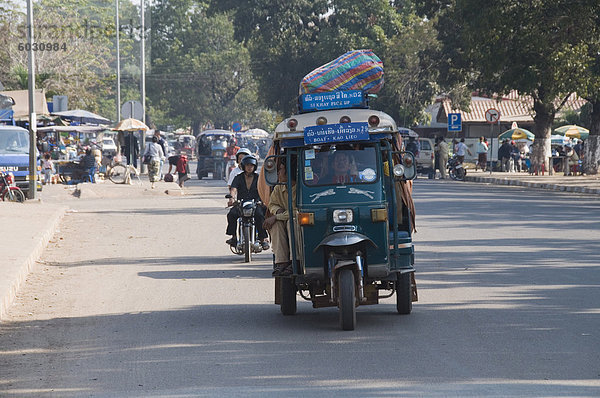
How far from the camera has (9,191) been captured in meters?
25.8

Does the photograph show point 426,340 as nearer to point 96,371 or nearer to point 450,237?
point 96,371

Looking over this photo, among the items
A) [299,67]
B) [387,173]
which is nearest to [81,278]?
[387,173]

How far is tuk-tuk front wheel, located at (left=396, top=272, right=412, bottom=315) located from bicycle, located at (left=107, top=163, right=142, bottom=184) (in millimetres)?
26248


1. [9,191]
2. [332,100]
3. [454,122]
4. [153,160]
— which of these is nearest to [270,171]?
[332,100]

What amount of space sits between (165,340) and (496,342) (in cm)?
271

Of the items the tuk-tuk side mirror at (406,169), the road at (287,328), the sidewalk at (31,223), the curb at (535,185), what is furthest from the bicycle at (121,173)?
the tuk-tuk side mirror at (406,169)

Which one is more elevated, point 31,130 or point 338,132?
point 31,130

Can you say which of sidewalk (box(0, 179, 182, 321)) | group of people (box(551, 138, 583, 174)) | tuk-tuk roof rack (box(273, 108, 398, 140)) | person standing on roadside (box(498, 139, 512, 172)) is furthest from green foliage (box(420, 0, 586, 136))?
tuk-tuk roof rack (box(273, 108, 398, 140))

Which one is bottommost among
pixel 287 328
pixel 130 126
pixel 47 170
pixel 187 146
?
pixel 287 328

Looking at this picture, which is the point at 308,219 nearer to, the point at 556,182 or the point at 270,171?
the point at 270,171

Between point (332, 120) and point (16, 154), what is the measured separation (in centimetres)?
2007

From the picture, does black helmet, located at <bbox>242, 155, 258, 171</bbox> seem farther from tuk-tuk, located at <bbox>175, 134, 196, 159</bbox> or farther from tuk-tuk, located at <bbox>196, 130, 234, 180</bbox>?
tuk-tuk, located at <bbox>175, 134, 196, 159</bbox>

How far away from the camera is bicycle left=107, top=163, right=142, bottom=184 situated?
35.2 meters

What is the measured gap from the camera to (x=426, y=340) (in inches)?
329
